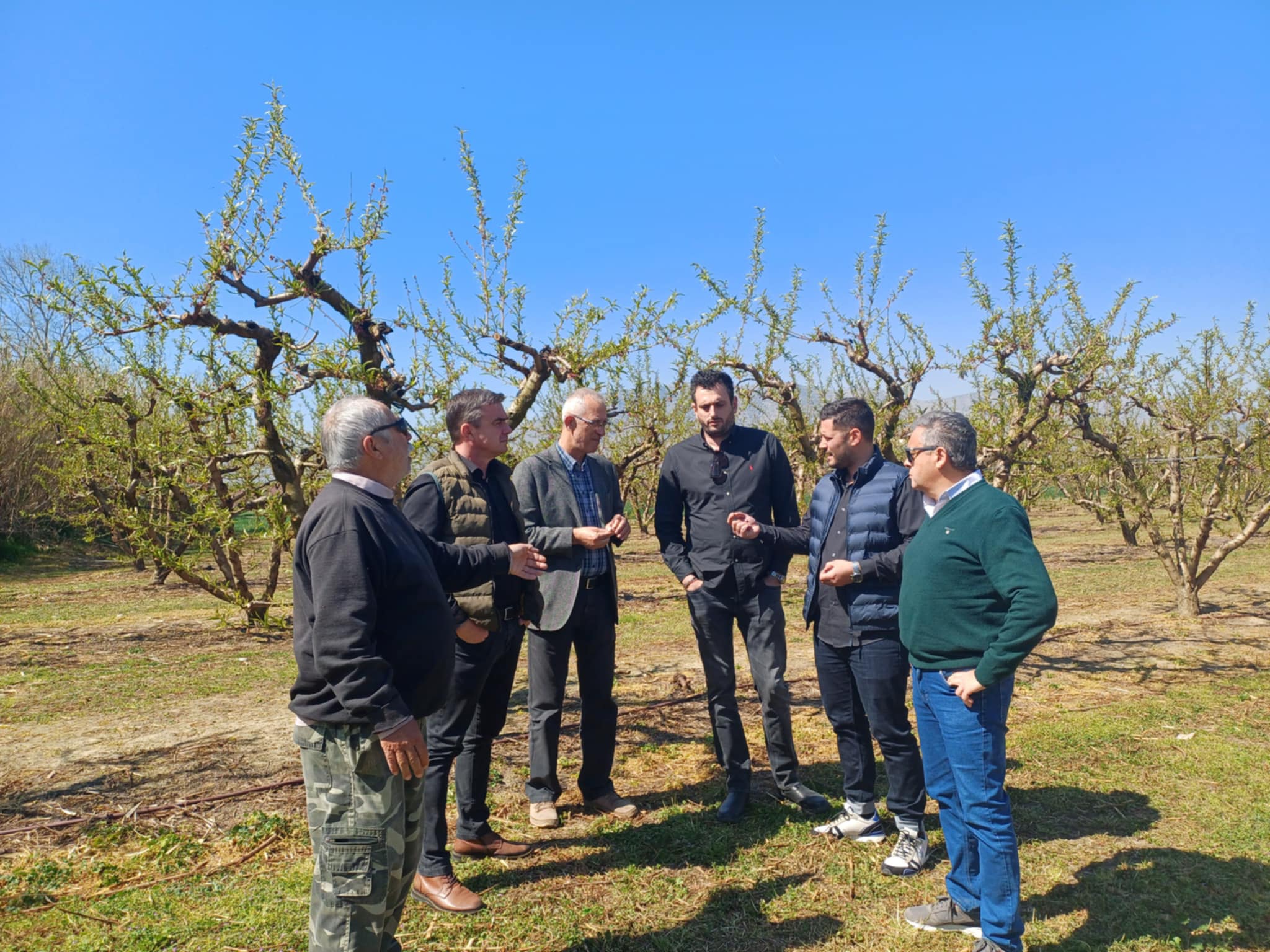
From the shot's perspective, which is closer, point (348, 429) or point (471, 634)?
point (348, 429)

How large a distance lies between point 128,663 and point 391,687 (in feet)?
24.4

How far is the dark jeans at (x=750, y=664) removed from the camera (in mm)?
3871

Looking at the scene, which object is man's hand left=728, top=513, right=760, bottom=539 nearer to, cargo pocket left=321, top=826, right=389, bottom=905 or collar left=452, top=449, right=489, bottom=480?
collar left=452, top=449, right=489, bottom=480

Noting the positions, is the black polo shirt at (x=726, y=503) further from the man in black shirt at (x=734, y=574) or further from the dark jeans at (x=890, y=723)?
the dark jeans at (x=890, y=723)

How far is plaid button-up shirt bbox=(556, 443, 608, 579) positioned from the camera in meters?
3.94

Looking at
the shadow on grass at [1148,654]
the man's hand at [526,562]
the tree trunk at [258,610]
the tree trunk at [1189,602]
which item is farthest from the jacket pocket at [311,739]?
the tree trunk at [1189,602]

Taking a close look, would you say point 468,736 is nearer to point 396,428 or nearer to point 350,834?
point 350,834

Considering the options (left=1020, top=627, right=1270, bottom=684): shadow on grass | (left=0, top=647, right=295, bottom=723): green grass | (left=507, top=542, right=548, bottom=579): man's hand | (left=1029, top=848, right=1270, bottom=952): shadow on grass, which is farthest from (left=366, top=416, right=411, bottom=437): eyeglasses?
(left=1020, top=627, right=1270, bottom=684): shadow on grass

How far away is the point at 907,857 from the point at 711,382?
2.33 m

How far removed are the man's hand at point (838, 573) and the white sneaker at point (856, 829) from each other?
111cm

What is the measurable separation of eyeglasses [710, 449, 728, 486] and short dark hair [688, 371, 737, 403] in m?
0.31

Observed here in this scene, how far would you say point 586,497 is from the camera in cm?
400

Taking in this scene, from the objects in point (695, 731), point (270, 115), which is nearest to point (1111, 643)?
point (695, 731)

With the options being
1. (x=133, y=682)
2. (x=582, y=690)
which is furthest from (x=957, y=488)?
(x=133, y=682)
